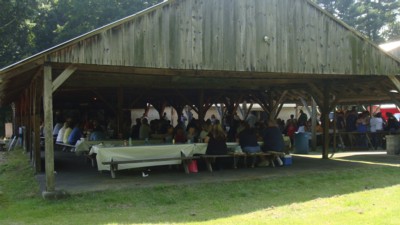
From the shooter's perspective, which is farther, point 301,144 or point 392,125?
point 392,125

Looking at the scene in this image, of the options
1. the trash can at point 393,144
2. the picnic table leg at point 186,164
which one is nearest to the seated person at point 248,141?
the picnic table leg at point 186,164

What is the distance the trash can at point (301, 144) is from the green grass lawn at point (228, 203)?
6.06m

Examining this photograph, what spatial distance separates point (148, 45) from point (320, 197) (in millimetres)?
4624

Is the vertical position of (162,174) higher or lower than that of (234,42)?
lower

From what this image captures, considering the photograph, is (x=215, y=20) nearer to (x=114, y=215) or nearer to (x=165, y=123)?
(x=114, y=215)

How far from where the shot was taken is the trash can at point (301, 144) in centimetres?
1656

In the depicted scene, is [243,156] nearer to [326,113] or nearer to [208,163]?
[208,163]

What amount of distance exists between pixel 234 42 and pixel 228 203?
12.7 feet

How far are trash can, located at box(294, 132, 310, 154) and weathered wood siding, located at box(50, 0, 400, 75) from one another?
16.7 feet

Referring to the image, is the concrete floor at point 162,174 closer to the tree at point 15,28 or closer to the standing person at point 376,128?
the standing person at point 376,128

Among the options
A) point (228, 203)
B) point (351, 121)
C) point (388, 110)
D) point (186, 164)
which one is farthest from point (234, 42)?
point (388, 110)

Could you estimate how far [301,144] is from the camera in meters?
16.6

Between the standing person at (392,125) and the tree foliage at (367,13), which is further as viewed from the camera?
the tree foliage at (367,13)

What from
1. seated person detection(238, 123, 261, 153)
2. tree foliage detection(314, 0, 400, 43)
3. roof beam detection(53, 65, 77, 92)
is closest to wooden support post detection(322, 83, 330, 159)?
seated person detection(238, 123, 261, 153)
